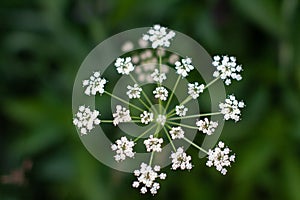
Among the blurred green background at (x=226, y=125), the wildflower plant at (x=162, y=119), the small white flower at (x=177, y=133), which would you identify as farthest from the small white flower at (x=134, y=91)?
the blurred green background at (x=226, y=125)

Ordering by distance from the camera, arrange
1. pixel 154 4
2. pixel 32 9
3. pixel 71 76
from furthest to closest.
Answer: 1. pixel 32 9
2. pixel 71 76
3. pixel 154 4

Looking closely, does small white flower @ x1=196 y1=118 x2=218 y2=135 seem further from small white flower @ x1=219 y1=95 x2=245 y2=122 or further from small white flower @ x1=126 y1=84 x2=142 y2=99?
→ small white flower @ x1=126 y1=84 x2=142 y2=99

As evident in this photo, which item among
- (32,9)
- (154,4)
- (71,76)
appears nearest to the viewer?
(154,4)

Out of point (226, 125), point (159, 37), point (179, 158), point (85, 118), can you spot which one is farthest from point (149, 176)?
point (226, 125)

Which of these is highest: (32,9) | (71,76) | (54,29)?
(32,9)

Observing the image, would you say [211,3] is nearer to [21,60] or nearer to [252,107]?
[252,107]

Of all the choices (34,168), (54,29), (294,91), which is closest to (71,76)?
(54,29)

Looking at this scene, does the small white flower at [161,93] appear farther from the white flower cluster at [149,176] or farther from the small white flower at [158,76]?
the white flower cluster at [149,176]
